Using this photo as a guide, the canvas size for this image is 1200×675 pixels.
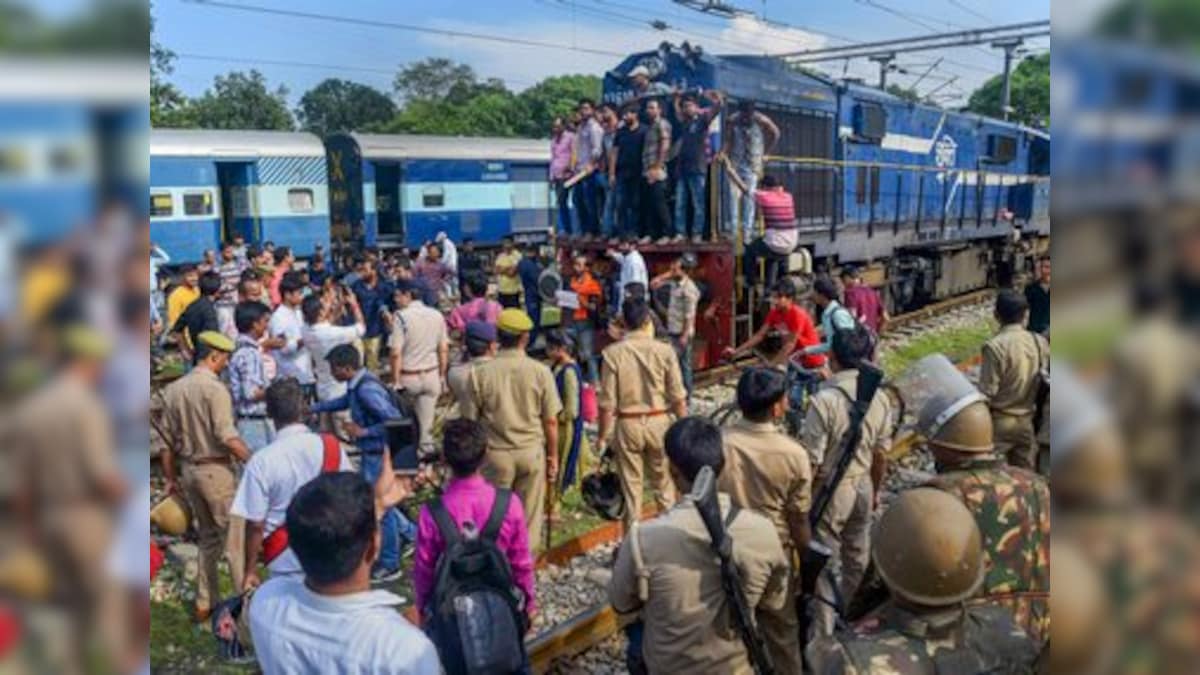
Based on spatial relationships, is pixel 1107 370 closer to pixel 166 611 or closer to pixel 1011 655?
pixel 1011 655

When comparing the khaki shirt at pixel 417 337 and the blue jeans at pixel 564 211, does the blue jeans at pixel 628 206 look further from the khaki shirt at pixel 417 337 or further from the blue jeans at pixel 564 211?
the khaki shirt at pixel 417 337

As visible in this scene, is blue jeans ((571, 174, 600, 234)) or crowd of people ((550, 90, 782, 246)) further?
blue jeans ((571, 174, 600, 234))

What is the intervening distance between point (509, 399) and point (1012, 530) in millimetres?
2602

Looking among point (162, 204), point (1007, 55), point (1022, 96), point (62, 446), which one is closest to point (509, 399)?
point (62, 446)

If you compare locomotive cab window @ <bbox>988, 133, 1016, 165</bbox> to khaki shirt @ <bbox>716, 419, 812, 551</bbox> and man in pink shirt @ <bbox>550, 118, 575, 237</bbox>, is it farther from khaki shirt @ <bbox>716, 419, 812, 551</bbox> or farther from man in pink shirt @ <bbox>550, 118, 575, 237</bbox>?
khaki shirt @ <bbox>716, 419, 812, 551</bbox>

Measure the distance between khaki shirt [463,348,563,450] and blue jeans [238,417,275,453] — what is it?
1.65m

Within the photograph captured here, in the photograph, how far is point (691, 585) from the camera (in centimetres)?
287

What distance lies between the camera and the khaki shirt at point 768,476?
142 inches

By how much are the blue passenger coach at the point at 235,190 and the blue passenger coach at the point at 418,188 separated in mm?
846

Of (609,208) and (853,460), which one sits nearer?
(853,460)

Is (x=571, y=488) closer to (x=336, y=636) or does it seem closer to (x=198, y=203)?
(x=336, y=636)

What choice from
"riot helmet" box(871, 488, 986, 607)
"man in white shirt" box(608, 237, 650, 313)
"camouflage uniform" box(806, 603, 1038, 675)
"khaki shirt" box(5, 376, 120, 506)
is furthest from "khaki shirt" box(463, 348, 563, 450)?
"man in white shirt" box(608, 237, 650, 313)

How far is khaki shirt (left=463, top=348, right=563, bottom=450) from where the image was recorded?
16.1 ft

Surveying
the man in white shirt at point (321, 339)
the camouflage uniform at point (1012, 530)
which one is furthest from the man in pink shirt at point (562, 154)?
the camouflage uniform at point (1012, 530)
